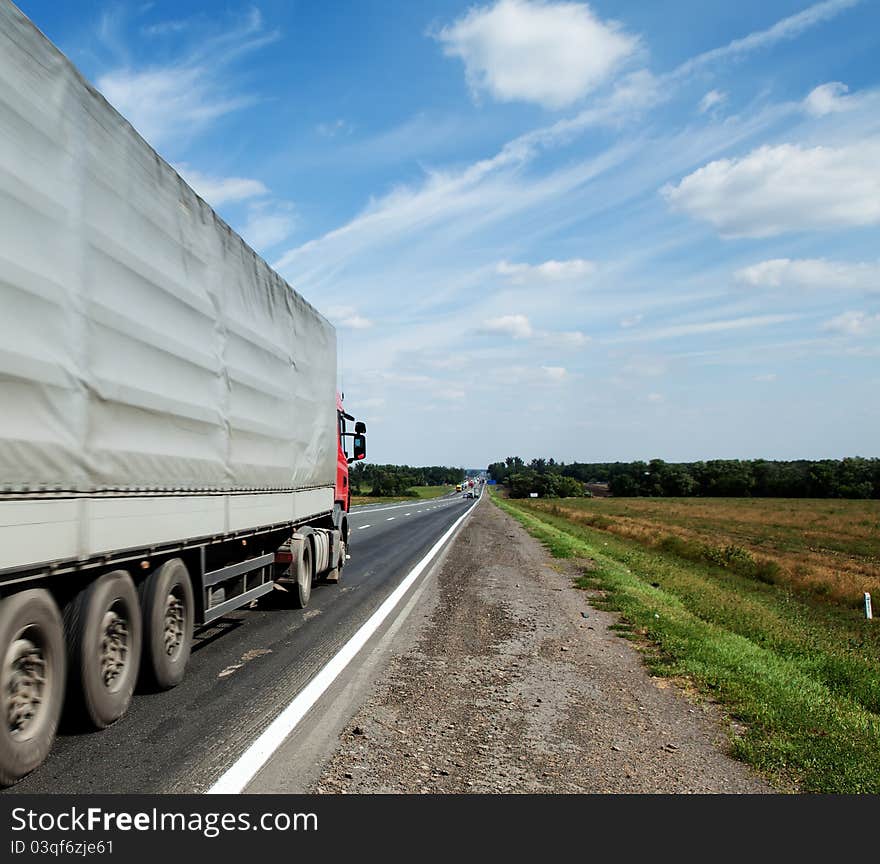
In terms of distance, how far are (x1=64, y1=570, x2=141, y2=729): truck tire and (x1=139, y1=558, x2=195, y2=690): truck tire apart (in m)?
0.22

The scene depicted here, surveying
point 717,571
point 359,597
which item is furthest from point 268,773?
point 717,571

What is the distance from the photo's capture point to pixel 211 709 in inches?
228

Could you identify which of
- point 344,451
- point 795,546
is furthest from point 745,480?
point 344,451

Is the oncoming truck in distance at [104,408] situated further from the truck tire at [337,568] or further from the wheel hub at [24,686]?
the truck tire at [337,568]

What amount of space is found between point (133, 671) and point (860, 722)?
5773 mm

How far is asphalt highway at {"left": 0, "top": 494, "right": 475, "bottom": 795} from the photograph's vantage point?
14.5ft

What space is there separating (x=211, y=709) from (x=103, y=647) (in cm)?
98

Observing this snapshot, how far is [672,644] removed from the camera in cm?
845

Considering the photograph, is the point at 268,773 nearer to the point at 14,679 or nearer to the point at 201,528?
the point at 14,679

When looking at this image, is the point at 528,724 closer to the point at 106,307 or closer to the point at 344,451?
the point at 106,307

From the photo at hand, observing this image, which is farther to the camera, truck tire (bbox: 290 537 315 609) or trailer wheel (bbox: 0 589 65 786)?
truck tire (bbox: 290 537 315 609)

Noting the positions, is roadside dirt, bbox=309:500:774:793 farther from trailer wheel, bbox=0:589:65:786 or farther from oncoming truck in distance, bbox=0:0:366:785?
oncoming truck in distance, bbox=0:0:366:785

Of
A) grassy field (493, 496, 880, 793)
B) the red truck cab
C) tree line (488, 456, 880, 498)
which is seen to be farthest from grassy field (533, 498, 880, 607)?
tree line (488, 456, 880, 498)

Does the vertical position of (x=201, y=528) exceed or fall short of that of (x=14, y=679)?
it exceeds it
